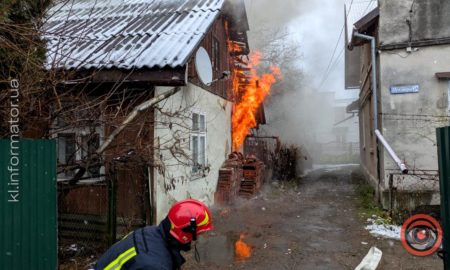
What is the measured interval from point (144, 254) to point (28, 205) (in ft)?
8.56

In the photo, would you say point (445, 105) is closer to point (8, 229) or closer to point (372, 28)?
point (372, 28)

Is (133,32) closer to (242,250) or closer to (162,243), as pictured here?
(242,250)

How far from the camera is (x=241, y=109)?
15.2 metres

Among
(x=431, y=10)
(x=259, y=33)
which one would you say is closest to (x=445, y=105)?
(x=431, y=10)

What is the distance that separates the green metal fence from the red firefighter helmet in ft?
8.33

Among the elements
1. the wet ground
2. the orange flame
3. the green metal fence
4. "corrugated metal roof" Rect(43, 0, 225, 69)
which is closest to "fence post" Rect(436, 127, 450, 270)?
the wet ground

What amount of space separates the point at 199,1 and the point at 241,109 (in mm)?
5228

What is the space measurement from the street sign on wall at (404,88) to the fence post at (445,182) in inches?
265

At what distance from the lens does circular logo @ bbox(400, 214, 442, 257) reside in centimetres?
669

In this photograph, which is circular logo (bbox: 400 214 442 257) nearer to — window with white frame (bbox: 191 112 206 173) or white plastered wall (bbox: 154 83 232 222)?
white plastered wall (bbox: 154 83 232 222)

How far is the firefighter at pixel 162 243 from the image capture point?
6.97 feet

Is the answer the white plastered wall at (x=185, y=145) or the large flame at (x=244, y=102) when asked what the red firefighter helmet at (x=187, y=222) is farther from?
the large flame at (x=244, y=102)

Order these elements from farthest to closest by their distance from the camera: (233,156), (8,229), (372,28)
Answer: (233,156) → (372,28) → (8,229)

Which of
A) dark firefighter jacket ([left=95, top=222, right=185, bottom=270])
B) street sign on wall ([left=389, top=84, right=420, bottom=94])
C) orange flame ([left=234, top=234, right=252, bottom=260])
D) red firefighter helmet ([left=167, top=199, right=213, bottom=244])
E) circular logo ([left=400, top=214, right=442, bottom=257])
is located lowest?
orange flame ([left=234, top=234, right=252, bottom=260])
